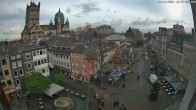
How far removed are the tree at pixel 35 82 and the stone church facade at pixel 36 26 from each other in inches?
17.9

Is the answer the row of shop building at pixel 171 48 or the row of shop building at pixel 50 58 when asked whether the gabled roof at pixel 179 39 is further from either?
the row of shop building at pixel 50 58

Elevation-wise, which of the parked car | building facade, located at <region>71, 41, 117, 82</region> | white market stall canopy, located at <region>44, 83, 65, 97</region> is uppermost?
building facade, located at <region>71, 41, 117, 82</region>

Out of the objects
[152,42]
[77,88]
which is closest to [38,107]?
[77,88]

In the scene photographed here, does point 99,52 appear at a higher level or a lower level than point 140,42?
lower

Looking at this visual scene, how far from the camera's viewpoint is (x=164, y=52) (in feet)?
9.68

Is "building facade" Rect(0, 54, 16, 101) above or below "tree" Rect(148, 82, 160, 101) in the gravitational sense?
above

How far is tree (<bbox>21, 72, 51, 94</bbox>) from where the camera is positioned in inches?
91.8

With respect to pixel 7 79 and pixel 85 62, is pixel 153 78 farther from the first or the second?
pixel 7 79

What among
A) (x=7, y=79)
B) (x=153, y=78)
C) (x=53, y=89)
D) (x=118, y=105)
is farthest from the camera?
(x=118, y=105)

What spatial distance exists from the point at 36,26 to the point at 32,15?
0.13 meters

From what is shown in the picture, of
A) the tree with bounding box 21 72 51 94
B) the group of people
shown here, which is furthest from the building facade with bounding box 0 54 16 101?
the group of people

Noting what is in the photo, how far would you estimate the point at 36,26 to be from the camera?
7.20 feet

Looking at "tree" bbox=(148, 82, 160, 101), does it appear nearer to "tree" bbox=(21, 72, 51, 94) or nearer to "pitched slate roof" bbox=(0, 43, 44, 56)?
"tree" bbox=(21, 72, 51, 94)

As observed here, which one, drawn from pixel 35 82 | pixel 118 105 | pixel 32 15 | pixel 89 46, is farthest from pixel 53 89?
pixel 118 105
